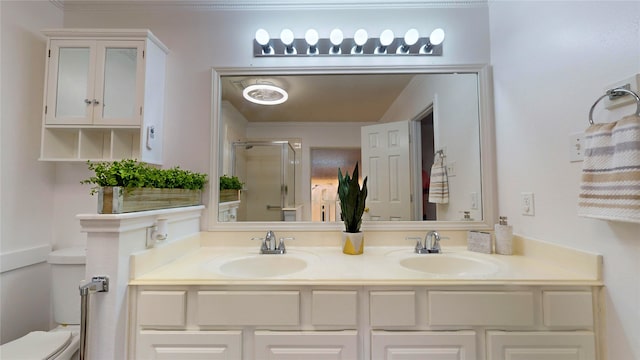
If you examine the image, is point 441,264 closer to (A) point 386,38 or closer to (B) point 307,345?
(B) point 307,345

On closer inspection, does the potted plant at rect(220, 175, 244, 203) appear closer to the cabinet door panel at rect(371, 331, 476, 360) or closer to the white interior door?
the white interior door

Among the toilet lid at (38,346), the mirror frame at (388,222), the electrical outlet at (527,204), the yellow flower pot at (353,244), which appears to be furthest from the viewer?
the mirror frame at (388,222)

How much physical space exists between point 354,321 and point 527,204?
100 centimetres

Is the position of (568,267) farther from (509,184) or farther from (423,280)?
(423,280)

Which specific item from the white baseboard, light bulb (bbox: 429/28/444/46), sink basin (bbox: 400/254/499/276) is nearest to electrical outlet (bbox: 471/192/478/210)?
sink basin (bbox: 400/254/499/276)

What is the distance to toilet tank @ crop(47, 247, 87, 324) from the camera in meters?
1.33

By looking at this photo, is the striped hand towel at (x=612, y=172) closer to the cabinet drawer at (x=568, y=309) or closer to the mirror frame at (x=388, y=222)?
the cabinet drawer at (x=568, y=309)

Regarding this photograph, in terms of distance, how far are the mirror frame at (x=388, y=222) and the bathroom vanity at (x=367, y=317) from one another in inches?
20.7

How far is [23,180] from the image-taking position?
1348 mm

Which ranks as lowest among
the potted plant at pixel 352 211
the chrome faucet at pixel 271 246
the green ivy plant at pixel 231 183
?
the chrome faucet at pixel 271 246

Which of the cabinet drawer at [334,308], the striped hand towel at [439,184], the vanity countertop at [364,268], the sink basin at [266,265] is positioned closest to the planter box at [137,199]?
the vanity countertop at [364,268]

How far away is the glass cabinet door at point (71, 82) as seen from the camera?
1350 mm

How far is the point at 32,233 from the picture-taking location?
4.54 ft

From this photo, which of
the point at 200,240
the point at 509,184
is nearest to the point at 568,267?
the point at 509,184
